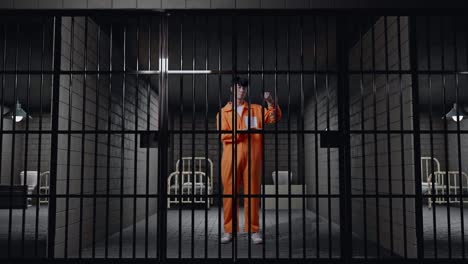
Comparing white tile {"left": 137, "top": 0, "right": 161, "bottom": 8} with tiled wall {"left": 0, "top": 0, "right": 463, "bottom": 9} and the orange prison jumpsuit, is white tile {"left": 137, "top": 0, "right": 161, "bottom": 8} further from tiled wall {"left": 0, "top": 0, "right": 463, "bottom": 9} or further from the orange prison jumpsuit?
the orange prison jumpsuit

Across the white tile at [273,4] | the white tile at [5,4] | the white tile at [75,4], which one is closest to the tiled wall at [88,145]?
the white tile at [75,4]

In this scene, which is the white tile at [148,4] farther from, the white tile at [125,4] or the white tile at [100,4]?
the white tile at [100,4]

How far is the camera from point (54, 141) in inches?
130

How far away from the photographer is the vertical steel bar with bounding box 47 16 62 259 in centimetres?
322

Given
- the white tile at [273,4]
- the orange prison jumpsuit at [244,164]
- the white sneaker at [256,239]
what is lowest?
the white sneaker at [256,239]

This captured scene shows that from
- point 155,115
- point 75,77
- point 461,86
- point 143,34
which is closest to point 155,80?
point 155,115

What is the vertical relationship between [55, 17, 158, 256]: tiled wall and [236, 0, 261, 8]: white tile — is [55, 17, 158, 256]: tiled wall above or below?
below

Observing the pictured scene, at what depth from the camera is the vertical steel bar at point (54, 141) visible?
127 inches

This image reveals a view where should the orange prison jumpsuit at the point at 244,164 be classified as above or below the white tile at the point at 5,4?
below

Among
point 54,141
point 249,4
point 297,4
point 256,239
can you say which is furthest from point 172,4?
point 256,239

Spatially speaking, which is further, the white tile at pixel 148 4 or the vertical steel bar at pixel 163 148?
the white tile at pixel 148 4

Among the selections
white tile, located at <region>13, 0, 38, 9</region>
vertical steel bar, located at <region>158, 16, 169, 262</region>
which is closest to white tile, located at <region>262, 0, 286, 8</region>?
vertical steel bar, located at <region>158, 16, 169, 262</region>

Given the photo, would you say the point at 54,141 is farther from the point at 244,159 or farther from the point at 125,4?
the point at 244,159

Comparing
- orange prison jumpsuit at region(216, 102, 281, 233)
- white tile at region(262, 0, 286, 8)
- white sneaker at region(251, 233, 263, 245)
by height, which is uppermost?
white tile at region(262, 0, 286, 8)
